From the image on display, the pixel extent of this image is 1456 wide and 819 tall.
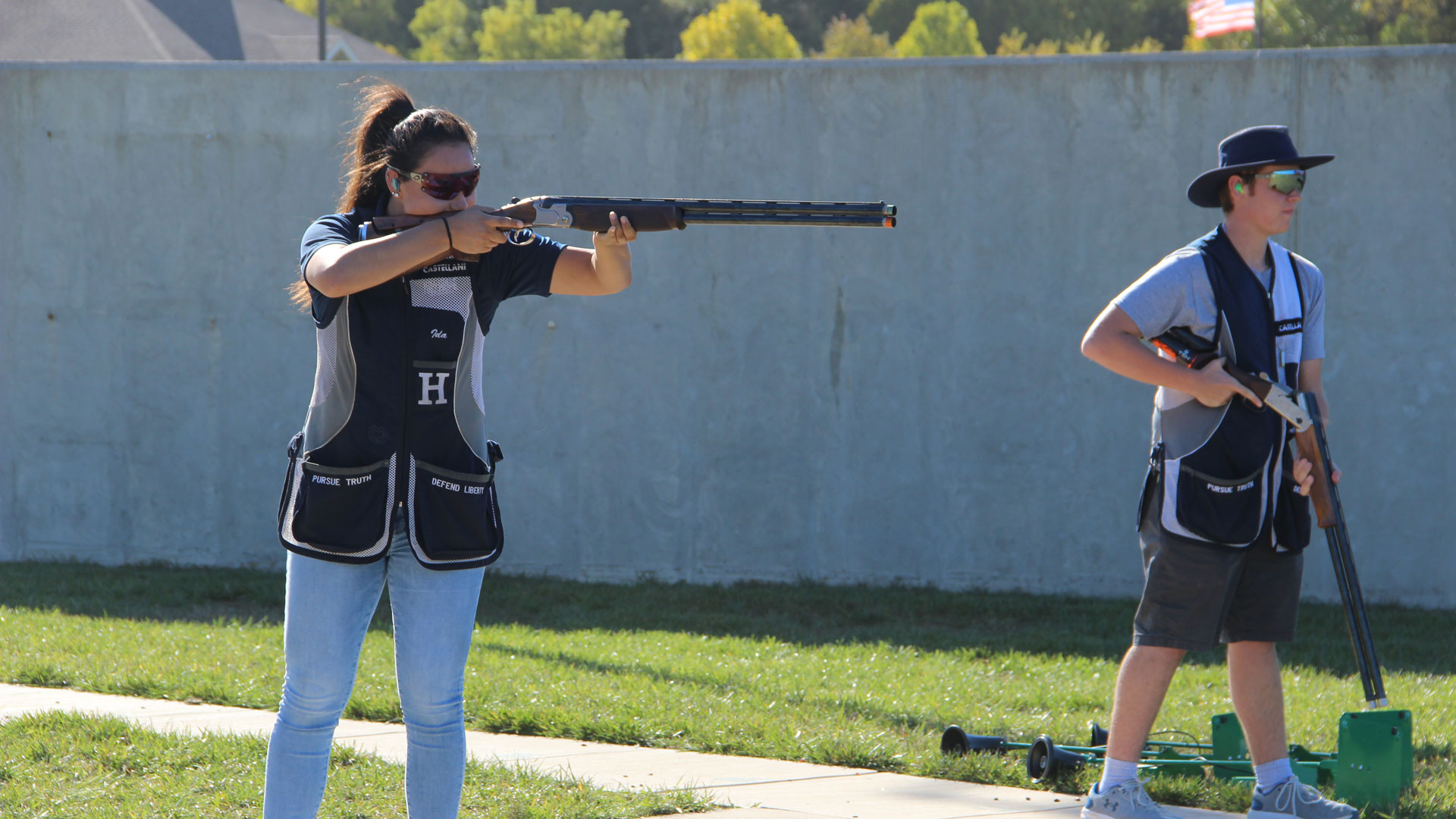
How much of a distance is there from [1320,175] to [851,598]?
4073mm

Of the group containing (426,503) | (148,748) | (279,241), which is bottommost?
(148,748)

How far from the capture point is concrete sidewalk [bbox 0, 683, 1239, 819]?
15.2ft

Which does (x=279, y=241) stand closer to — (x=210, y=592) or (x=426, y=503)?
(x=210, y=592)

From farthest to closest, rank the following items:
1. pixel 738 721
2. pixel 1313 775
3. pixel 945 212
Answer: pixel 945 212
pixel 738 721
pixel 1313 775

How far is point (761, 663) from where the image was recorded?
7395 mm

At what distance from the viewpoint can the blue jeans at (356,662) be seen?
333 centimetres

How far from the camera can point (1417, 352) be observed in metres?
9.31

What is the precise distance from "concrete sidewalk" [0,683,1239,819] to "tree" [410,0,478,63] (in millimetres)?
65275

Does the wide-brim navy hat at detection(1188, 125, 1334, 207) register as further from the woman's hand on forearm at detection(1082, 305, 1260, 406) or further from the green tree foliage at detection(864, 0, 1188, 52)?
the green tree foliage at detection(864, 0, 1188, 52)

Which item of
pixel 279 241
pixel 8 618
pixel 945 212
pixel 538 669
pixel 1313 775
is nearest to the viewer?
pixel 1313 775

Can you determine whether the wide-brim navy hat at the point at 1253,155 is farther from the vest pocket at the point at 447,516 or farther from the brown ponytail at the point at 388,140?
the vest pocket at the point at 447,516

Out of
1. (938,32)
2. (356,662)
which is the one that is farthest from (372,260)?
(938,32)

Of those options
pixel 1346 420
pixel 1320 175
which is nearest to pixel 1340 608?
pixel 1346 420

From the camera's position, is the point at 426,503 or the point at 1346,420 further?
the point at 1346,420
